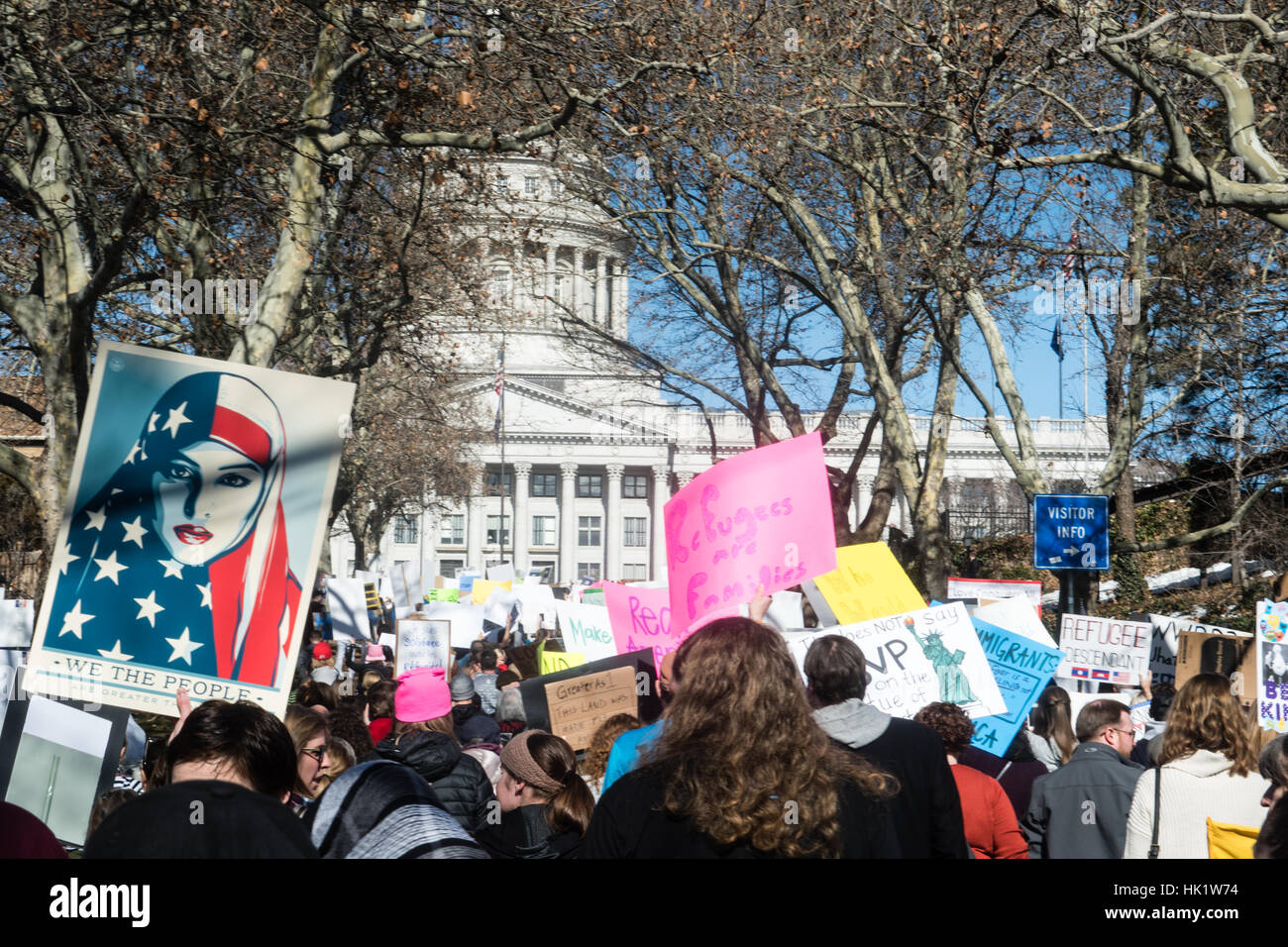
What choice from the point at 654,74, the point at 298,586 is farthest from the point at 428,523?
the point at 298,586

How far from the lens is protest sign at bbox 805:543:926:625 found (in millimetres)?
7508

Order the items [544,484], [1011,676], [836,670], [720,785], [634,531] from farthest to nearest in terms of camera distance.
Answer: [544,484], [634,531], [1011,676], [836,670], [720,785]

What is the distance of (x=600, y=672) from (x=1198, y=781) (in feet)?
9.91

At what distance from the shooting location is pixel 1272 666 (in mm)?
6895

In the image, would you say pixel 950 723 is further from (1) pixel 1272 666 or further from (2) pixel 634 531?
(2) pixel 634 531

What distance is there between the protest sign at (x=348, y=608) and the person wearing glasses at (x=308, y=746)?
12.8 meters

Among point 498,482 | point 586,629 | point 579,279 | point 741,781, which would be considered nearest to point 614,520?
point 498,482

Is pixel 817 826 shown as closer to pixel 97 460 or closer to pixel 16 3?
pixel 97 460

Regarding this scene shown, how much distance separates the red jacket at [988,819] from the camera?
4402 mm

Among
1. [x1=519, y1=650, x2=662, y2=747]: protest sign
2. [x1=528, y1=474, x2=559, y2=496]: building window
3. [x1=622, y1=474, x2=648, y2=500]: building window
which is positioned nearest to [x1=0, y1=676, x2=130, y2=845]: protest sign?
[x1=519, y1=650, x2=662, y2=747]: protest sign

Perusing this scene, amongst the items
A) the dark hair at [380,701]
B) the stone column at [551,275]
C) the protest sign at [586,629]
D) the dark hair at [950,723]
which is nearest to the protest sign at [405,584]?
the stone column at [551,275]

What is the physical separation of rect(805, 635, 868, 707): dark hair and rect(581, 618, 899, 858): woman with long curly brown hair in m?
0.92
